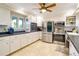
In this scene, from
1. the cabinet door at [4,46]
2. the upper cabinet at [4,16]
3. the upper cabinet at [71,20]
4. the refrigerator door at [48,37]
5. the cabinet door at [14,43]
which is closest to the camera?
the cabinet door at [4,46]

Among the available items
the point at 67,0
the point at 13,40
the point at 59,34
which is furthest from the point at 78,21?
the point at 67,0

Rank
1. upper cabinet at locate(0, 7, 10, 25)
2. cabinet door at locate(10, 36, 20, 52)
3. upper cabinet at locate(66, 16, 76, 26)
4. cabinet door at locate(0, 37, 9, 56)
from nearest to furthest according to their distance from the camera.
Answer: cabinet door at locate(0, 37, 9, 56) < cabinet door at locate(10, 36, 20, 52) < upper cabinet at locate(0, 7, 10, 25) < upper cabinet at locate(66, 16, 76, 26)

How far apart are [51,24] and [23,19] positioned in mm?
1988

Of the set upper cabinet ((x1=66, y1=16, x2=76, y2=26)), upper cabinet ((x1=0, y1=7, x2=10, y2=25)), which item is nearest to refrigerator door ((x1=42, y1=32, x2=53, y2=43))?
upper cabinet ((x1=66, y1=16, x2=76, y2=26))

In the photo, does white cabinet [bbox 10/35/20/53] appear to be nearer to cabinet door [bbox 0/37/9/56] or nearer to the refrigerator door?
cabinet door [bbox 0/37/9/56]

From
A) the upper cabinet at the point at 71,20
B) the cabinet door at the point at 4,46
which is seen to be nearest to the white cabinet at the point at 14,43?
the cabinet door at the point at 4,46

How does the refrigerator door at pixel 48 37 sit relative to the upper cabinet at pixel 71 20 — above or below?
below

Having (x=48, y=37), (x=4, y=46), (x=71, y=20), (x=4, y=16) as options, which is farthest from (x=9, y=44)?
(x=71, y=20)

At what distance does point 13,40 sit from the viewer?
3656mm

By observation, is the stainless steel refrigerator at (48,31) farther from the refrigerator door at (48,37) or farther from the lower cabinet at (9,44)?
the lower cabinet at (9,44)

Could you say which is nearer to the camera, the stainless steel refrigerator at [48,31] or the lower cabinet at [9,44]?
the lower cabinet at [9,44]

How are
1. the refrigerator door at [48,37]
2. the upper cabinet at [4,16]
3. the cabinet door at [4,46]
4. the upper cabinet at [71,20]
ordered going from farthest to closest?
1. the refrigerator door at [48,37]
2. the upper cabinet at [71,20]
3. the upper cabinet at [4,16]
4. the cabinet door at [4,46]

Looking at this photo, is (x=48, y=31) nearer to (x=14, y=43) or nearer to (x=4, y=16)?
(x=14, y=43)

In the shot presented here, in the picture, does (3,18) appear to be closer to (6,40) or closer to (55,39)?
(6,40)
